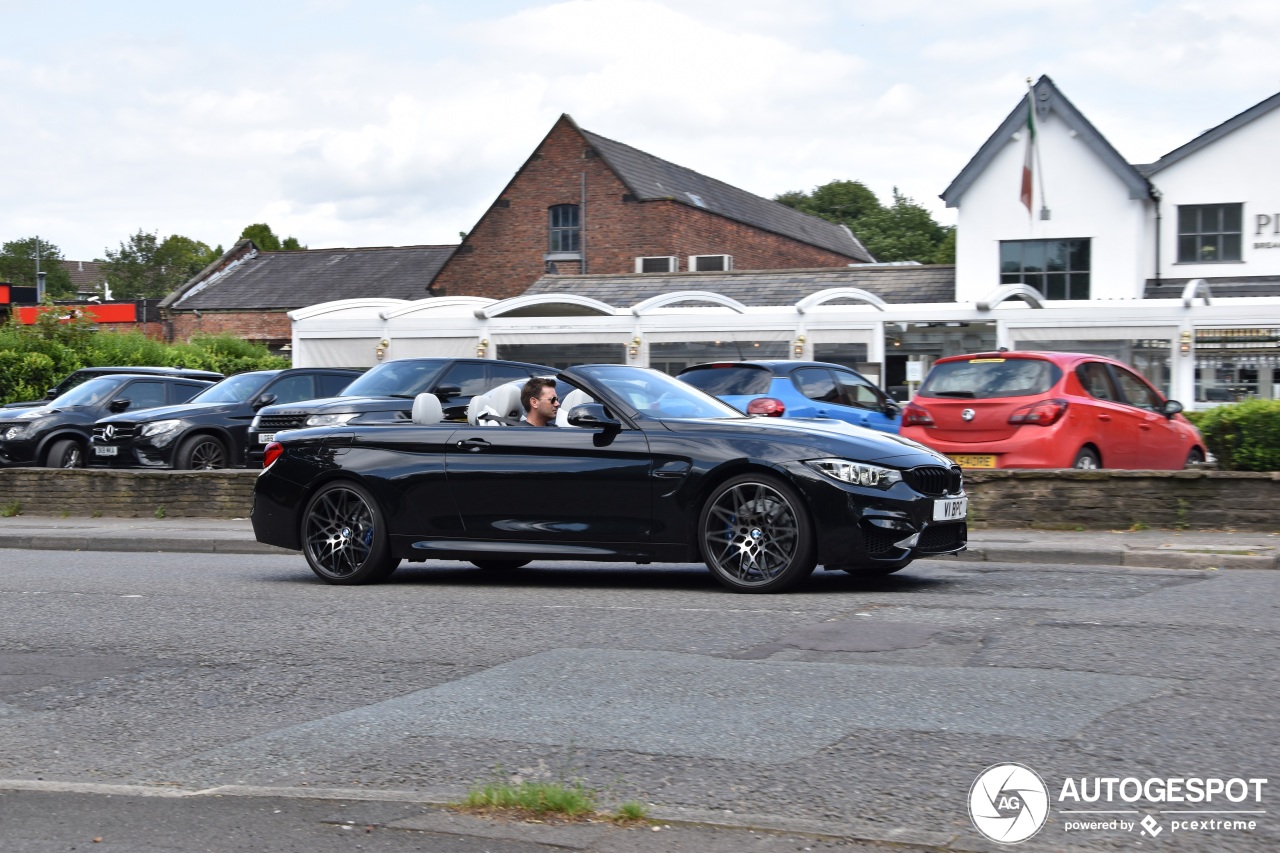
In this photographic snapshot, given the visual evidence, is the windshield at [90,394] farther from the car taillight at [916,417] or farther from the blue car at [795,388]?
the car taillight at [916,417]

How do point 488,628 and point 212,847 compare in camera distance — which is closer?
point 212,847

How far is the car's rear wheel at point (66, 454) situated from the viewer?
21531mm

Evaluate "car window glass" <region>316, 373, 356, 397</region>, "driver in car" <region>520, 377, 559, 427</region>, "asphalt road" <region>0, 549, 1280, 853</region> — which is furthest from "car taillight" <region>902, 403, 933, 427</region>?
"car window glass" <region>316, 373, 356, 397</region>

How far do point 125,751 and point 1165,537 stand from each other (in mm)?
9231

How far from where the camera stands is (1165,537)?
12047 mm

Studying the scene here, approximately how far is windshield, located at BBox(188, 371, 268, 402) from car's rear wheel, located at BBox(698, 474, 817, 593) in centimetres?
1222

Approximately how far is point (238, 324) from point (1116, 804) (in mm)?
58916

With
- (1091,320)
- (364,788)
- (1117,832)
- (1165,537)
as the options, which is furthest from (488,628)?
(1091,320)

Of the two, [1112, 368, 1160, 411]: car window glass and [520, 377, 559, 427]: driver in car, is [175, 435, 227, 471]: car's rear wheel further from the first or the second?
[1112, 368, 1160, 411]: car window glass

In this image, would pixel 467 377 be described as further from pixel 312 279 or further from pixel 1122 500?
pixel 312 279

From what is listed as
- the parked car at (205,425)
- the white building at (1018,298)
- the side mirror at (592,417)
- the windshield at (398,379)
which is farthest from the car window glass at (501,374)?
the white building at (1018,298)

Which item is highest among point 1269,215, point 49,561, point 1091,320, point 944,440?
point 1269,215

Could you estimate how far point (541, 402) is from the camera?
9898 mm

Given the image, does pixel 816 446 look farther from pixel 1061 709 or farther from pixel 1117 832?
pixel 1117 832
